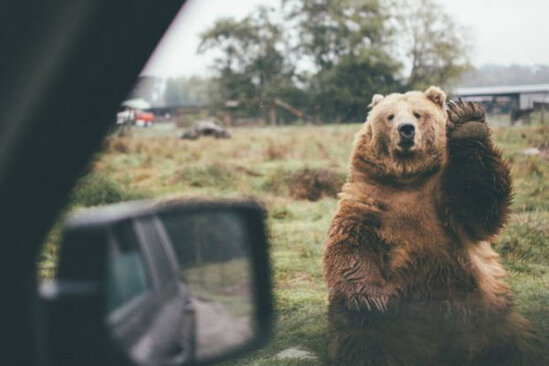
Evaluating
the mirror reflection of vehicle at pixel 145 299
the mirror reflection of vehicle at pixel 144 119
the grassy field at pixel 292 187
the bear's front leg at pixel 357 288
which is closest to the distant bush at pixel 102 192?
the grassy field at pixel 292 187

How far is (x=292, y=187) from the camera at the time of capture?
5.36 m

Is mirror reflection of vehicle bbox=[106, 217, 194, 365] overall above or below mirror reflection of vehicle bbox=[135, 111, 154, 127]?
below

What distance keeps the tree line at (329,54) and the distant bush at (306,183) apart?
1.34 feet

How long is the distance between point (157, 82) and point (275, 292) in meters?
2.07

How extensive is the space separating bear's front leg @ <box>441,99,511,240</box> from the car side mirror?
1998 millimetres

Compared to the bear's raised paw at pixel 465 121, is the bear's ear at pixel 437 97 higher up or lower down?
higher up

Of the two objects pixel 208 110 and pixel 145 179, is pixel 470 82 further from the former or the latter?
pixel 145 179

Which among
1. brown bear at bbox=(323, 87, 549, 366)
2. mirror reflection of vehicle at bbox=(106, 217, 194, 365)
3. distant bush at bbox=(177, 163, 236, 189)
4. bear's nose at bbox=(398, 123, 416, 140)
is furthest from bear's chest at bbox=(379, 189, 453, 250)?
mirror reflection of vehicle at bbox=(106, 217, 194, 365)

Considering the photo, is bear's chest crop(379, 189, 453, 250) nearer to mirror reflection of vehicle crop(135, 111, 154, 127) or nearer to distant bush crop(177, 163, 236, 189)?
distant bush crop(177, 163, 236, 189)

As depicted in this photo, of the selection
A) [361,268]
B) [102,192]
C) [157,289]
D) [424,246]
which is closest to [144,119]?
[102,192]

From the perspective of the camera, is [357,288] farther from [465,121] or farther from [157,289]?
[157,289]

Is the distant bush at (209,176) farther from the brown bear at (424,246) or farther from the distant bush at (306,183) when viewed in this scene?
the brown bear at (424,246)

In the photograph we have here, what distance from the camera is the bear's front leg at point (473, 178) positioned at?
401 cm

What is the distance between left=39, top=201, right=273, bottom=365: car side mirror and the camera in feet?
4.25
